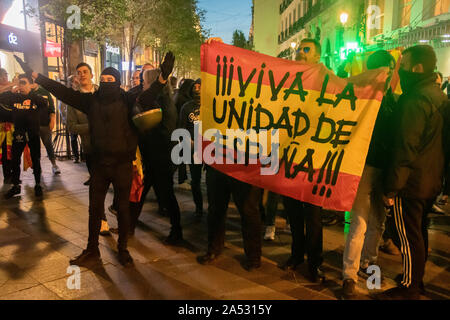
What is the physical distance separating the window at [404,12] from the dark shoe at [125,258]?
51.6 ft

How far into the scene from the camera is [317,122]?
11.7ft

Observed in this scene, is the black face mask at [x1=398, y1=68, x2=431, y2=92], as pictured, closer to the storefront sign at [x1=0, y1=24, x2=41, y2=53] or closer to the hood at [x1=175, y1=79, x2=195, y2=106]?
the hood at [x1=175, y1=79, x2=195, y2=106]

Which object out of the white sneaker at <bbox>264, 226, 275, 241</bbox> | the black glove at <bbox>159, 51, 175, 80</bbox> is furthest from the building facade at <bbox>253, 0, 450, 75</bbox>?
the black glove at <bbox>159, 51, 175, 80</bbox>

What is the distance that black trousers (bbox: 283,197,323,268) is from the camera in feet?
12.4

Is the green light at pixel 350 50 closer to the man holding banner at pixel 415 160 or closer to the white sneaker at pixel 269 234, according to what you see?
the white sneaker at pixel 269 234

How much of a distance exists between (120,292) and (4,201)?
4.24 m

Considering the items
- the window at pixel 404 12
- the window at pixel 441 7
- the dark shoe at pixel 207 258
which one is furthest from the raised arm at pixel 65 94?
the window at pixel 404 12

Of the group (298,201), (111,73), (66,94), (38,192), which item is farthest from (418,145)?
(38,192)

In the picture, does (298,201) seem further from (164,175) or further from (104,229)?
(104,229)

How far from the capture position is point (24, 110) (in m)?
6.89

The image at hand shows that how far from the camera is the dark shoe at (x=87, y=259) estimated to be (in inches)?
158

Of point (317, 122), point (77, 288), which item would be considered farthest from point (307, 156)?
point (77, 288)

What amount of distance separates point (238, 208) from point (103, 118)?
1.72 m

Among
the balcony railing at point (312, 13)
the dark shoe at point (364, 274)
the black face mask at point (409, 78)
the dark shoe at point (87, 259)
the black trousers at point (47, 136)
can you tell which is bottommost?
the dark shoe at point (364, 274)
